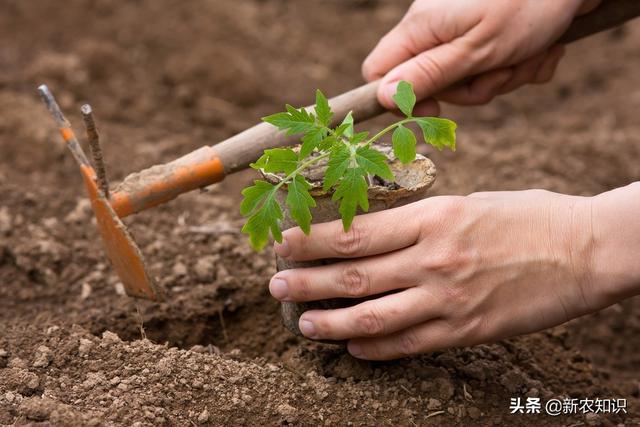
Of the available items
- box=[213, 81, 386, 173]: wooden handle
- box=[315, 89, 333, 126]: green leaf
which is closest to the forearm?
box=[315, 89, 333, 126]: green leaf

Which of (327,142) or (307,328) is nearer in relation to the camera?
(327,142)

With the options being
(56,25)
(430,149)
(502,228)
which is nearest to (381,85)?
(502,228)

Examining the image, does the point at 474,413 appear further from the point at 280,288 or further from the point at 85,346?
the point at 85,346

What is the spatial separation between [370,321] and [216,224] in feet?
4.16

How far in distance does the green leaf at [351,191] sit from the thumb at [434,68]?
861 millimetres

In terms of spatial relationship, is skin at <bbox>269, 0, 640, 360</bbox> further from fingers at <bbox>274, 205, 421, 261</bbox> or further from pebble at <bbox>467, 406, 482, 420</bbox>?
pebble at <bbox>467, 406, 482, 420</bbox>

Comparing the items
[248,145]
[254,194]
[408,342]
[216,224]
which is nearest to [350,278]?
[408,342]

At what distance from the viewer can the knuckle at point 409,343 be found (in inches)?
83.9

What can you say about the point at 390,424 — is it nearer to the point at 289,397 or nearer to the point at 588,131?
the point at 289,397

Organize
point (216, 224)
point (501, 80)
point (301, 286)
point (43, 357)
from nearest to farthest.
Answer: point (301, 286)
point (43, 357)
point (501, 80)
point (216, 224)

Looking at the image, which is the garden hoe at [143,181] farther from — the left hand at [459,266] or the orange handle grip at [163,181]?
the left hand at [459,266]

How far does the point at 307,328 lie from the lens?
2168 millimetres

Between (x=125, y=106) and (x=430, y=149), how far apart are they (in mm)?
1667

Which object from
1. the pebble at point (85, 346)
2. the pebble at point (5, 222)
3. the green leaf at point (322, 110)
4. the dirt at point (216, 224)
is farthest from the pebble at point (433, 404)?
the pebble at point (5, 222)
